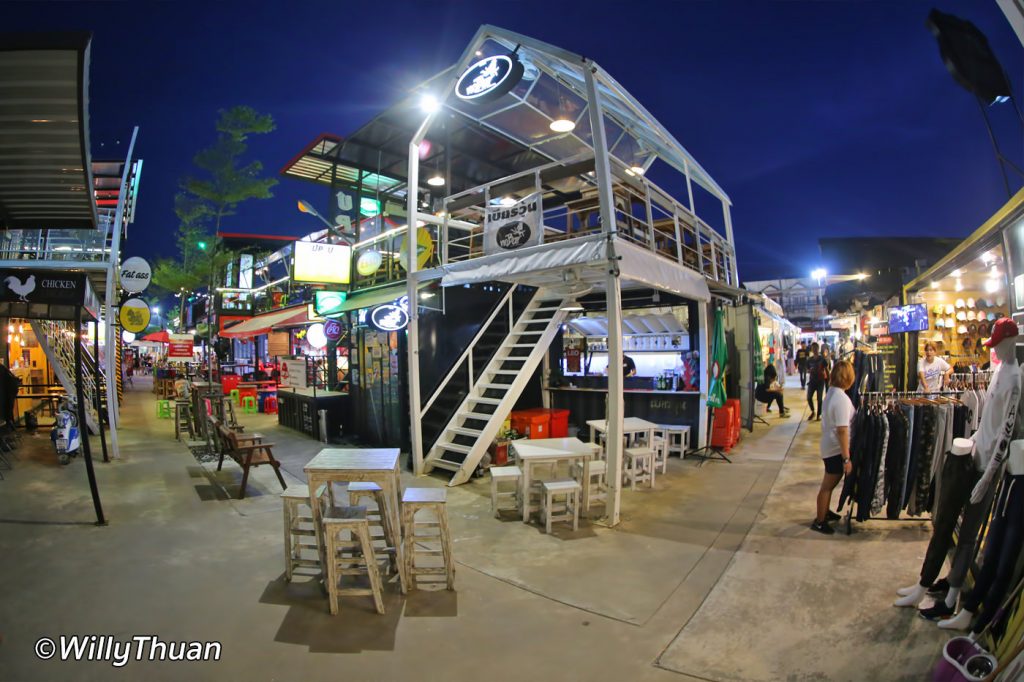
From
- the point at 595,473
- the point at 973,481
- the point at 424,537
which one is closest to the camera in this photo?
the point at 973,481

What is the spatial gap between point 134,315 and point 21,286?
475 cm

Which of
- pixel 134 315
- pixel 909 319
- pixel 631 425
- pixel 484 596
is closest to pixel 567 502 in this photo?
pixel 484 596

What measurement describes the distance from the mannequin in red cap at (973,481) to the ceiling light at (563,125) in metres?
6.74

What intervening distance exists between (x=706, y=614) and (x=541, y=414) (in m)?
6.00

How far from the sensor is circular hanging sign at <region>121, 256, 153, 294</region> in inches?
400

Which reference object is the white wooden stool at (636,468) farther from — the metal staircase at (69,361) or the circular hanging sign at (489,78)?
the metal staircase at (69,361)

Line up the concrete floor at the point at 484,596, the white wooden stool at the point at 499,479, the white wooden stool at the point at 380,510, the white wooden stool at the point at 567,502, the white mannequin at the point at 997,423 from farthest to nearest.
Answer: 1. the white wooden stool at the point at 499,479
2. the white wooden stool at the point at 567,502
3. the white wooden stool at the point at 380,510
4. the white mannequin at the point at 997,423
5. the concrete floor at the point at 484,596

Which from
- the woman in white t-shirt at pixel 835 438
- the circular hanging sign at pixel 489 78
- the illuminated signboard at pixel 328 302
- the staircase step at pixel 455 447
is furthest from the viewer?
the illuminated signboard at pixel 328 302

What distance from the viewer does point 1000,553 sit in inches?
128

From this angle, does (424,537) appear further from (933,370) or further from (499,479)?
(933,370)

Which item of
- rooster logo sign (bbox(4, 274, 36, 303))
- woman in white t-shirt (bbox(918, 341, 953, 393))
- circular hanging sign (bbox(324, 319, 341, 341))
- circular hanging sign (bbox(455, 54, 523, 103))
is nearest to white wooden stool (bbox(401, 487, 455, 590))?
circular hanging sign (bbox(455, 54, 523, 103))

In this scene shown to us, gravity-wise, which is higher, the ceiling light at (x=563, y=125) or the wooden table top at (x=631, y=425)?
the ceiling light at (x=563, y=125)

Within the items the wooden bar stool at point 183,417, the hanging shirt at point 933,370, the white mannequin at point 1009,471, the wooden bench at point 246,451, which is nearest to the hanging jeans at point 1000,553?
the white mannequin at point 1009,471

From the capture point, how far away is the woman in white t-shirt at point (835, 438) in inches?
216
